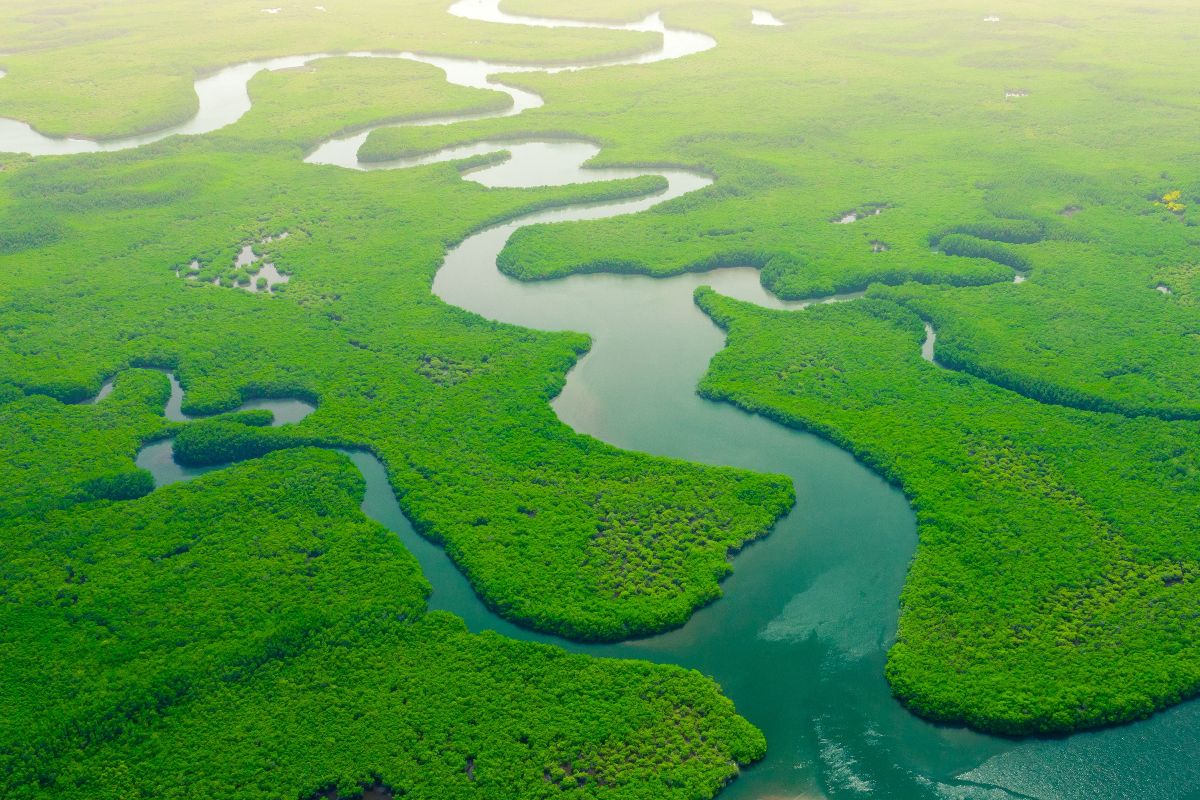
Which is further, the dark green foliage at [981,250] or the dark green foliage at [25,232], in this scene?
the dark green foliage at [25,232]

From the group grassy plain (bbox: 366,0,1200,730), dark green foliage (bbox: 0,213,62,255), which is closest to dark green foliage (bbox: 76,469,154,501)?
grassy plain (bbox: 366,0,1200,730)

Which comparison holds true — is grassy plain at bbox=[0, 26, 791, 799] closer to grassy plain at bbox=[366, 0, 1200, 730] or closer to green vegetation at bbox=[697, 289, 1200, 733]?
green vegetation at bbox=[697, 289, 1200, 733]

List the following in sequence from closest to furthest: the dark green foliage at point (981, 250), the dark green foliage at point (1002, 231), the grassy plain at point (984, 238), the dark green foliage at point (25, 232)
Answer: the grassy plain at point (984, 238)
the dark green foliage at point (981, 250)
the dark green foliage at point (1002, 231)
the dark green foliage at point (25, 232)

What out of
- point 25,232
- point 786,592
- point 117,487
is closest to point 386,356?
point 117,487

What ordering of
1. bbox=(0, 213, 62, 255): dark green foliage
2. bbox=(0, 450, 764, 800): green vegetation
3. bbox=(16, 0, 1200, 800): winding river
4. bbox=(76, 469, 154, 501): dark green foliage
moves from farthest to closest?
bbox=(0, 213, 62, 255): dark green foliage → bbox=(76, 469, 154, 501): dark green foliage → bbox=(16, 0, 1200, 800): winding river → bbox=(0, 450, 764, 800): green vegetation

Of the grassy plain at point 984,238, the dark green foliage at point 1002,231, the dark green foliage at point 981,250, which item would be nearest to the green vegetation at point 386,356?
the grassy plain at point 984,238

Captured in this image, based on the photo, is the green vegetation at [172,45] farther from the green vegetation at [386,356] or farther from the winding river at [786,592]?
the winding river at [786,592]

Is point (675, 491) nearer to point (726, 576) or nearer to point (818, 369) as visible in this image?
point (726, 576)
